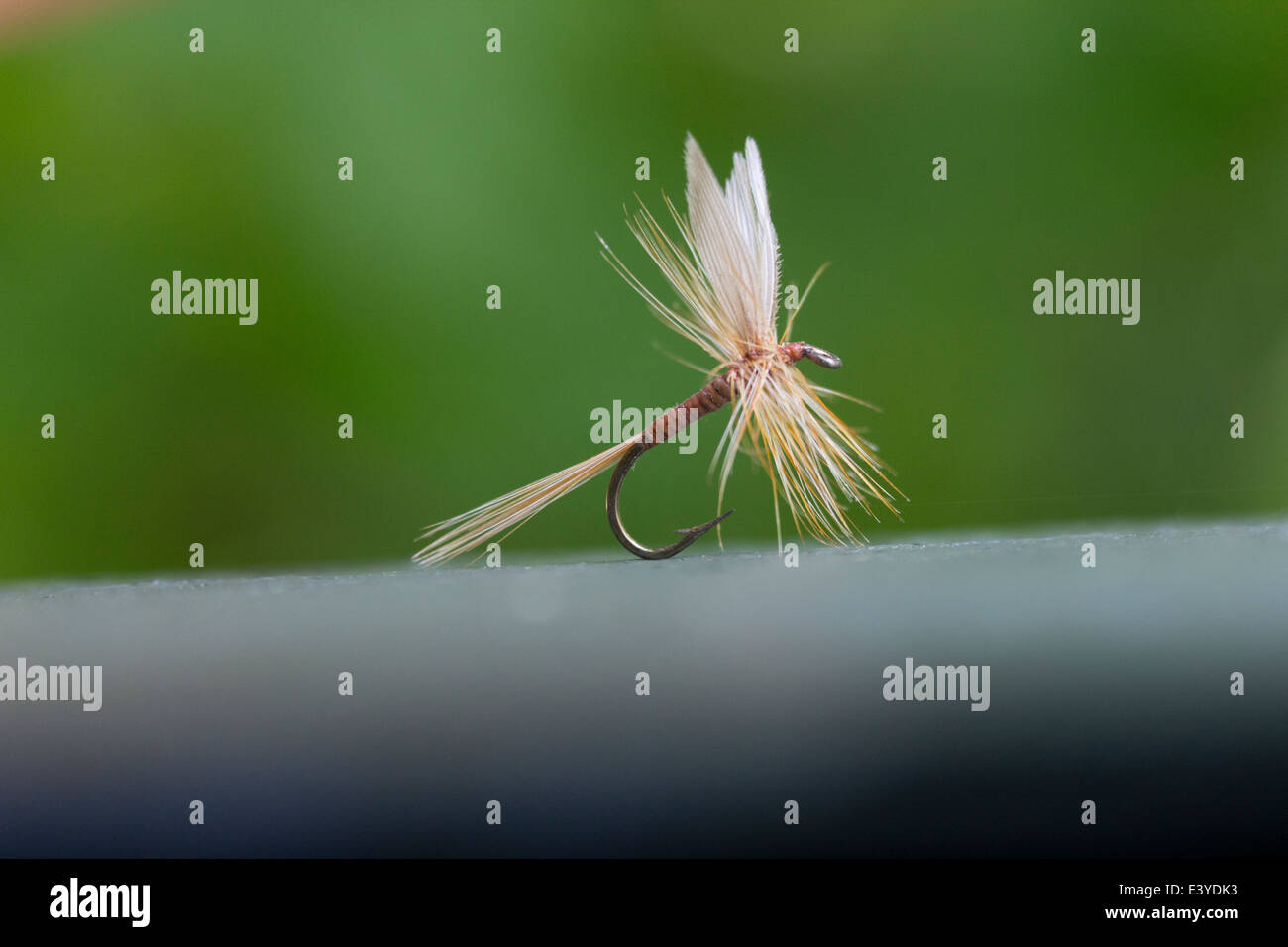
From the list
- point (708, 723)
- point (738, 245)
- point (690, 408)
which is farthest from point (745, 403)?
point (708, 723)

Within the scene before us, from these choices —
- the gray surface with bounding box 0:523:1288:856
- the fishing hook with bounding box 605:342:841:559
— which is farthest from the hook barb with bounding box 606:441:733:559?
the gray surface with bounding box 0:523:1288:856

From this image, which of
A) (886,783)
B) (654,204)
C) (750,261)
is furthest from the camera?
(654,204)

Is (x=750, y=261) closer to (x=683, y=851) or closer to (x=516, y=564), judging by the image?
(x=516, y=564)

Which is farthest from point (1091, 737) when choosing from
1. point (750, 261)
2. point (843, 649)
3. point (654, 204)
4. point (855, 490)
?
point (654, 204)

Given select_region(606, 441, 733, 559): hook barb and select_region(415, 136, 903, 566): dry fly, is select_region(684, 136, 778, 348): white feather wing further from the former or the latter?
select_region(606, 441, 733, 559): hook barb

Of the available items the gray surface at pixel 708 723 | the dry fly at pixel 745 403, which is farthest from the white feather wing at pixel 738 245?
the gray surface at pixel 708 723
